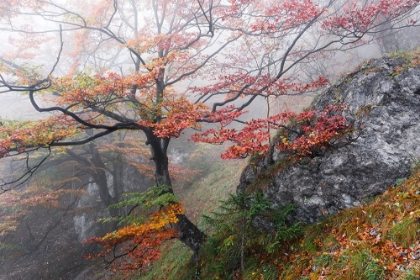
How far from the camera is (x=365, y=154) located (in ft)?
15.4

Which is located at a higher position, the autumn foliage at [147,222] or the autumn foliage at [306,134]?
the autumn foliage at [306,134]

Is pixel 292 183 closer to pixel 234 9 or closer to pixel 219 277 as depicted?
pixel 219 277

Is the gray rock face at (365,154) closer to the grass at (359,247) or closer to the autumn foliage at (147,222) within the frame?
the grass at (359,247)

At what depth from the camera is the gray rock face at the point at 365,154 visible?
4492mm

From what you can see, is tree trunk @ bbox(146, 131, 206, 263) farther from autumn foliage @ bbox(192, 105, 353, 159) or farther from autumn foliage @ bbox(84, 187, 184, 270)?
autumn foliage @ bbox(192, 105, 353, 159)

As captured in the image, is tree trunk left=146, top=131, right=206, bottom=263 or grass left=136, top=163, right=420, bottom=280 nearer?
grass left=136, top=163, right=420, bottom=280

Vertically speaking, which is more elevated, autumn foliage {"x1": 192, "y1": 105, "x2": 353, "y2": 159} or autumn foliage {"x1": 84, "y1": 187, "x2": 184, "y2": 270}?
autumn foliage {"x1": 192, "y1": 105, "x2": 353, "y2": 159}

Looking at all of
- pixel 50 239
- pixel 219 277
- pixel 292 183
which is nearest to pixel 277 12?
pixel 292 183

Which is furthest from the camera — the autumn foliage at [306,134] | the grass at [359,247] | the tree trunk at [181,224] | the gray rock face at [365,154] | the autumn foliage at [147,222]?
the tree trunk at [181,224]

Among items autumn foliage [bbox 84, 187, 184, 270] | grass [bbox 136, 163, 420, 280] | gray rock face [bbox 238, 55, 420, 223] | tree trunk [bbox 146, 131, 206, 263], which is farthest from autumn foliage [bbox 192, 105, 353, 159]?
tree trunk [bbox 146, 131, 206, 263]

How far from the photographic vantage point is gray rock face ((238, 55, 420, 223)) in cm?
449

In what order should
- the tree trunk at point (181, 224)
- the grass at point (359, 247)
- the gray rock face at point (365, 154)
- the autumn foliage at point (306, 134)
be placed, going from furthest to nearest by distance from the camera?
the tree trunk at point (181, 224), the autumn foliage at point (306, 134), the gray rock face at point (365, 154), the grass at point (359, 247)

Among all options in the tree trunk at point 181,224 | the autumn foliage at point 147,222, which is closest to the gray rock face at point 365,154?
the autumn foliage at point 147,222

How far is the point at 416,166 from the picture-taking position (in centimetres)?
420
